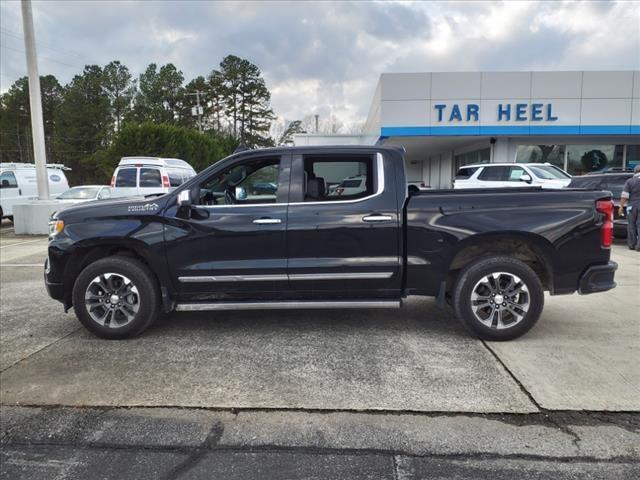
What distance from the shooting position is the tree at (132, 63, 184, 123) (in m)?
55.7

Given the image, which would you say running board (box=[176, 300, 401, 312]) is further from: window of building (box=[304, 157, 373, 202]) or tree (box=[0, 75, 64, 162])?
tree (box=[0, 75, 64, 162])

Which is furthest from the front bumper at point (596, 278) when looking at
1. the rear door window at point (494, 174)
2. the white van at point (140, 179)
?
the white van at point (140, 179)

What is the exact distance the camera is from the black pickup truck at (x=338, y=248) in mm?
4738

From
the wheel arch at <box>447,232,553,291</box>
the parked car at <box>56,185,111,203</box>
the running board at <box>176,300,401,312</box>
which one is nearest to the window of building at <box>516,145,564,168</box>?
the parked car at <box>56,185,111,203</box>

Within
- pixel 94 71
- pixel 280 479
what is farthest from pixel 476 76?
pixel 94 71

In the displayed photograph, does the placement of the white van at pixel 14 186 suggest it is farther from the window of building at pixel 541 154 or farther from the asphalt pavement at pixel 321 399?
the window of building at pixel 541 154

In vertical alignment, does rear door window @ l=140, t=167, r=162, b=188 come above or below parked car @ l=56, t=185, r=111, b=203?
above

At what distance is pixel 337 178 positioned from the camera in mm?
5188

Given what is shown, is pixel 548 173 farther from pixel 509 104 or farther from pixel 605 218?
pixel 605 218

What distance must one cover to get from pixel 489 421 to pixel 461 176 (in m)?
14.1

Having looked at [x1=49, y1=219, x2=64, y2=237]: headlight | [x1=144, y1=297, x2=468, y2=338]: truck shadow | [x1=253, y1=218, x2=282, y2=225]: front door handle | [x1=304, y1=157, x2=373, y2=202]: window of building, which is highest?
[x1=304, y1=157, x2=373, y2=202]: window of building

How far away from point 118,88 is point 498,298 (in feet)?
194

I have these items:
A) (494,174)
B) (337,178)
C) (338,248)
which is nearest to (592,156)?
(494,174)

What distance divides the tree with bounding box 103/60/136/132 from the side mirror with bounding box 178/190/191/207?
5692 centimetres
